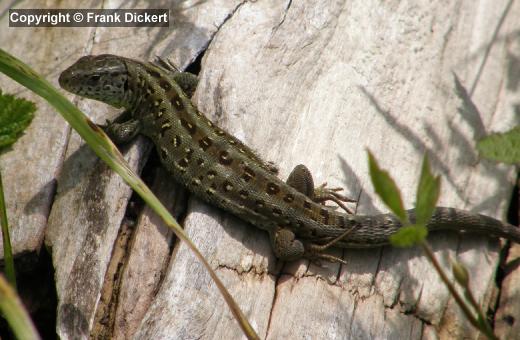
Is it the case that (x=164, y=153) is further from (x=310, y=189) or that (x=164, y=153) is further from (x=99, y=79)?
(x=310, y=189)

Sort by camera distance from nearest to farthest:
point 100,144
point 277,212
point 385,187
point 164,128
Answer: point 385,187
point 100,144
point 277,212
point 164,128

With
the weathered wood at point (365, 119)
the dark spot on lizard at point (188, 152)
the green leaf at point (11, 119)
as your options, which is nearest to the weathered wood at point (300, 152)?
the weathered wood at point (365, 119)

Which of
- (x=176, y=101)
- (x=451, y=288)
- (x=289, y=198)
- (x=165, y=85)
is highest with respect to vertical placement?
(x=165, y=85)

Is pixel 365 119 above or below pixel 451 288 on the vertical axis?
above

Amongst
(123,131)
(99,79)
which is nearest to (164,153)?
(123,131)

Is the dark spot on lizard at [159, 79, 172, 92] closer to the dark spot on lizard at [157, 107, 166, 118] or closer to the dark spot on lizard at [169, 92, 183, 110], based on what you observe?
the dark spot on lizard at [169, 92, 183, 110]

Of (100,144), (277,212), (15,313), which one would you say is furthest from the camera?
(277,212)

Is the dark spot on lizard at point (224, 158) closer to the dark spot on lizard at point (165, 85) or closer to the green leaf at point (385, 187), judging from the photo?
the dark spot on lizard at point (165, 85)

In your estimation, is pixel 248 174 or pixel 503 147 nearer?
pixel 503 147
